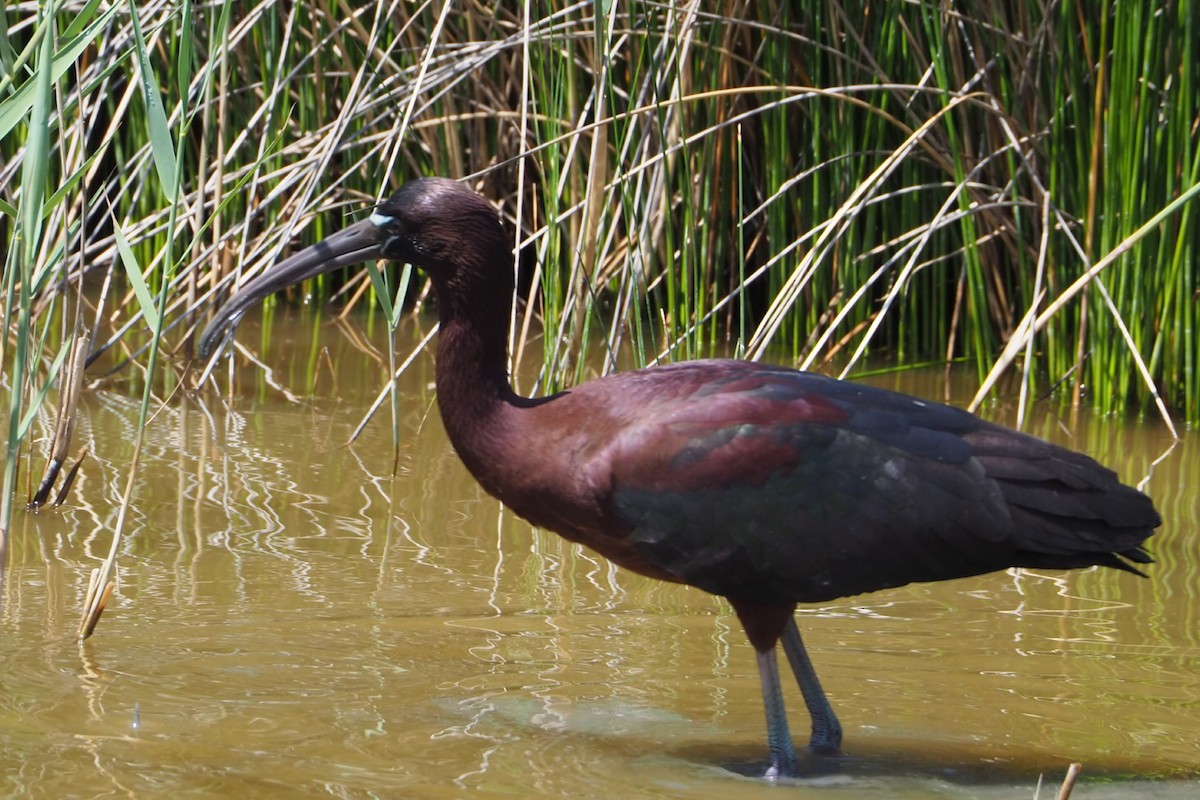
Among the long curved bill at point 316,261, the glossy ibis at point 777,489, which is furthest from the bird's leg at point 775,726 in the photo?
the long curved bill at point 316,261

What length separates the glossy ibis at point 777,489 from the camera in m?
3.72

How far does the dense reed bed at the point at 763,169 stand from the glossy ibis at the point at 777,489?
136cm

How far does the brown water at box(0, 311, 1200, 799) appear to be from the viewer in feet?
11.9

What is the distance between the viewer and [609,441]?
372 centimetres

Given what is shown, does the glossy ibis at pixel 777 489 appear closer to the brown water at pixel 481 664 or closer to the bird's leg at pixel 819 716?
the bird's leg at pixel 819 716

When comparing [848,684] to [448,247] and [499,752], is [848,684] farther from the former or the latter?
[448,247]

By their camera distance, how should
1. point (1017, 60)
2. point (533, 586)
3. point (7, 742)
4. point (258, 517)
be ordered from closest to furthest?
point (7, 742)
point (533, 586)
point (258, 517)
point (1017, 60)

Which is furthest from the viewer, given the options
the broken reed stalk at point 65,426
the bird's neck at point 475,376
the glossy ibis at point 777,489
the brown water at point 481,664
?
the broken reed stalk at point 65,426

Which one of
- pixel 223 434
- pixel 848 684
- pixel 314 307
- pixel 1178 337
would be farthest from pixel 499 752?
pixel 314 307

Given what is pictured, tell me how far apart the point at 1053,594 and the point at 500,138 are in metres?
3.73

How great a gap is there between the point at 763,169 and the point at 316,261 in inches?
143

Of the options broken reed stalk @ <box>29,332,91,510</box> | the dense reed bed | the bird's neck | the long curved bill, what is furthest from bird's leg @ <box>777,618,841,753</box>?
broken reed stalk @ <box>29,332,91,510</box>

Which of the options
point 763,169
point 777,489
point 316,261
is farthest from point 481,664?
point 763,169

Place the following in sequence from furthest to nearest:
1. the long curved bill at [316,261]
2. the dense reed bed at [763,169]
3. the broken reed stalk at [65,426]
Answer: the dense reed bed at [763,169] → the broken reed stalk at [65,426] → the long curved bill at [316,261]
